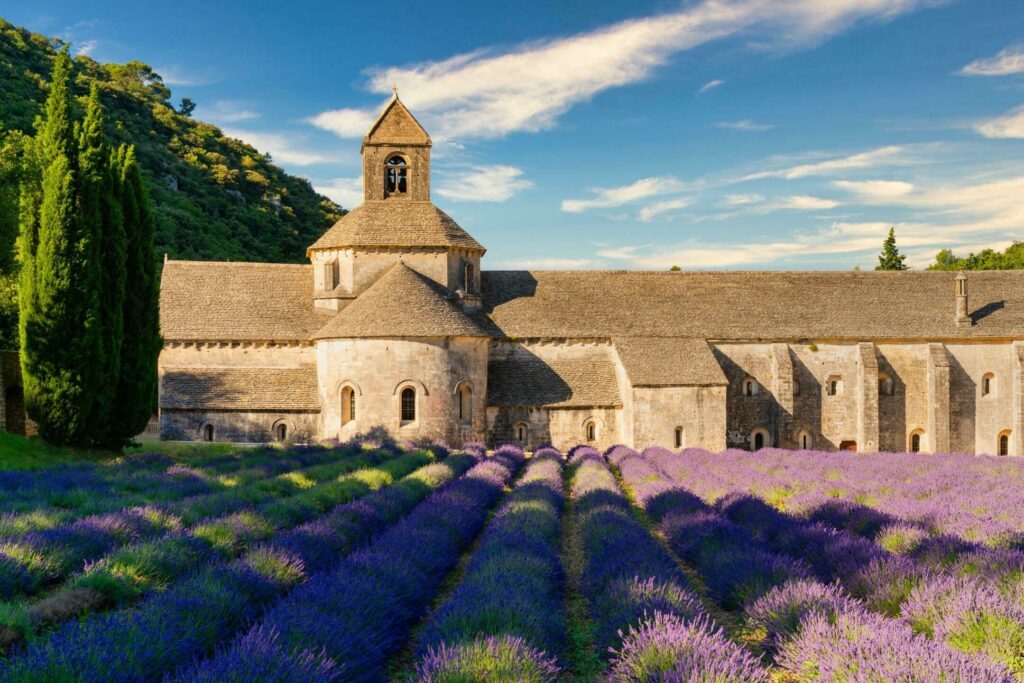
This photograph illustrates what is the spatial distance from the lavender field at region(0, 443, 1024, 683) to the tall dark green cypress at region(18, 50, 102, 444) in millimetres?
6171

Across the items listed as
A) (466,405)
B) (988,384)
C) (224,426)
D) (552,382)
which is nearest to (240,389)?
(224,426)

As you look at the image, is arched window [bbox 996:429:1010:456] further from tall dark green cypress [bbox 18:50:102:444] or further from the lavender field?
tall dark green cypress [bbox 18:50:102:444]

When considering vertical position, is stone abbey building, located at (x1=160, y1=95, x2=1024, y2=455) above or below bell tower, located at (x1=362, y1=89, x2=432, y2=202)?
below

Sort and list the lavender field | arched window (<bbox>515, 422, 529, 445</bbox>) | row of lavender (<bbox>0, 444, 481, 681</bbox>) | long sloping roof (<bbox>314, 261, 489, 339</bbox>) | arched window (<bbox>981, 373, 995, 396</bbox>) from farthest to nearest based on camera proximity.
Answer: arched window (<bbox>981, 373, 995, 396</bbox>) < arched window (<bbox>515, 422, 529, 445</bbox>) < long sloping roof (<bbox>314, 261, 489, 339</bbox>) < the lavender field < row of lavender (<bbox>0, 444, 481, 681</bbox>)

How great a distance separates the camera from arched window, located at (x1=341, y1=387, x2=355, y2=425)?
2962 centimetres

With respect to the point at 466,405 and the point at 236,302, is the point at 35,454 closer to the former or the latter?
the point at 236,302

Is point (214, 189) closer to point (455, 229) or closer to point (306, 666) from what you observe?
point (455, 229)

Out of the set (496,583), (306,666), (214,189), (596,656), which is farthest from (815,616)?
(214,189)

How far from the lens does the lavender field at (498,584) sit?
566 cm

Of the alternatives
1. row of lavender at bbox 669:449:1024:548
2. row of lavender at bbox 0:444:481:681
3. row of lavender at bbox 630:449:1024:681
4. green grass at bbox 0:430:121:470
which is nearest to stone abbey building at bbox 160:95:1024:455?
row of lavender at bbox 669:449:1024:548

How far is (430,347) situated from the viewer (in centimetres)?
2906

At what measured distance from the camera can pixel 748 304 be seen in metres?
35.6

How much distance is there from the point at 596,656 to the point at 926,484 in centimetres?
1332

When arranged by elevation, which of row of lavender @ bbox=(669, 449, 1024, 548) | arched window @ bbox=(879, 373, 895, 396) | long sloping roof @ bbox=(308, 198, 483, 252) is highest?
long sloping roof @ bbox=(308, 198, 483, 252)
